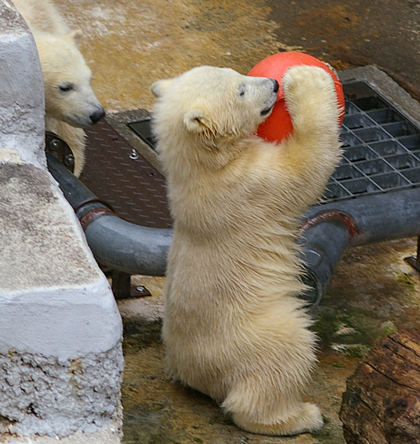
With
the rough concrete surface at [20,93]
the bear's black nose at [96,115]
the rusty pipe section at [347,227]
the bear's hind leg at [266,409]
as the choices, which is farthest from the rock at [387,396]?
the bear's black nose at [96,115]

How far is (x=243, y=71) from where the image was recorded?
6.15 m

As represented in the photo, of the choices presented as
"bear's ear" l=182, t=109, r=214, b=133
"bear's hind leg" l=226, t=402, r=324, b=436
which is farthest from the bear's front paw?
"bear's hind leg" l=226, t=402, r=324, b=436

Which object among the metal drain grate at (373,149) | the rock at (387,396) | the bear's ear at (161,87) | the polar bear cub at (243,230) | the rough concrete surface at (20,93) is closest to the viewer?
the rock at (387,396)

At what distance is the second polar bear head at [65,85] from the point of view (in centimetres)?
413

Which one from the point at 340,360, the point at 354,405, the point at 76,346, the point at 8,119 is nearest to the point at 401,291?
the point at 340,360

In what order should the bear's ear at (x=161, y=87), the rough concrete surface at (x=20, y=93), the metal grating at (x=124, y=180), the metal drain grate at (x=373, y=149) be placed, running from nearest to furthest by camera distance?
the rough concrete surface at (x=20, y=93) < the bear's ear at (x=161, y=87) < the metal grating at (x=124, y=180) < the metal drain grate at (x=373, y=149)

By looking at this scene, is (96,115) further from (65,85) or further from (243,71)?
(243,71)

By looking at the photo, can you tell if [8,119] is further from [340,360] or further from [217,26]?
[217,26]

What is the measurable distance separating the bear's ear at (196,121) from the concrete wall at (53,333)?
606 mm

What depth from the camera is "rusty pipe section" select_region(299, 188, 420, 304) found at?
12.1 feet

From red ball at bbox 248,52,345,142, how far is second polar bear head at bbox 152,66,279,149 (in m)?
0.06

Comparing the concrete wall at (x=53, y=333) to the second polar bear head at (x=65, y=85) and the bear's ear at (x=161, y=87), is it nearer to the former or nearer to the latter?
the bear's ear at (x=161, y=87)

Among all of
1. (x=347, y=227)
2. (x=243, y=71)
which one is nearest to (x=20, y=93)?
(x=347, y=227)

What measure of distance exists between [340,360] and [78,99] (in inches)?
65.8
